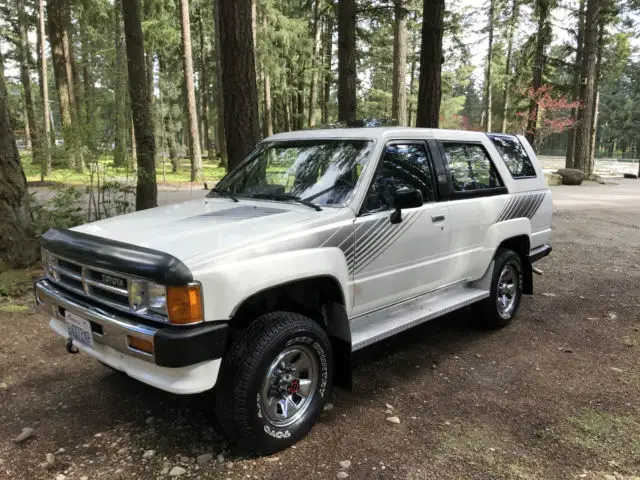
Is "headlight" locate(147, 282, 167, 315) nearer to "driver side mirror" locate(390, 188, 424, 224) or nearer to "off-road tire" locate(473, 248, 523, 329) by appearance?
"driver side mirror" locate(390, 188, 424, 224)

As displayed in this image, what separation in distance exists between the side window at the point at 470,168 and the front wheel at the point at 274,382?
7.44 feet

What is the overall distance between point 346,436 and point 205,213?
190 centimetres

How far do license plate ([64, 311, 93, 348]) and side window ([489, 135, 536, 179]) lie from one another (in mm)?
4442

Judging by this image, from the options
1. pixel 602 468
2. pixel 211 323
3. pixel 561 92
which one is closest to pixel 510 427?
pixel 602 468

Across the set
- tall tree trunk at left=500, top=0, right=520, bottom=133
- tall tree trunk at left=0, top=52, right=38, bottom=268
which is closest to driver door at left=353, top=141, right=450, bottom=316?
tall tree trunk at left=0, top=52, right=38, bottom=268

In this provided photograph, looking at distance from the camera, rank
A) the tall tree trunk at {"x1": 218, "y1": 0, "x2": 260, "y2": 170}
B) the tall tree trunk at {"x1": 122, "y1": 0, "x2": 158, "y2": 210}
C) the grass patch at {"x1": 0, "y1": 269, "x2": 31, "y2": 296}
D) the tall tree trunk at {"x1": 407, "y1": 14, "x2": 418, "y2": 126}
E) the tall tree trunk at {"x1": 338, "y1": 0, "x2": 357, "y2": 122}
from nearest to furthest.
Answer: the grass patch at {"x1": 0, "y1": 269, "x2": 31, "y2": 296}
the tall tree trunk at {"x1": 218, "y1": 0, "x2": 260, "y2": 170}
the tall tree trunk at {"x1": 122, "y1": 0, "x2": 158, "y2": 210}
the tall tree trunk at {"x1": 338, "y1": 0, "x2": 357, "y2": 122}
the tall tree trunk at {"x1": 407, "y1": 14, "x2": 418, "y2": 126}

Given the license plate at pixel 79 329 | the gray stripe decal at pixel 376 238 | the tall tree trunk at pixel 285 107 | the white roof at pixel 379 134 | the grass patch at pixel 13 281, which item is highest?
the tall tree trunk at pixel 285 107

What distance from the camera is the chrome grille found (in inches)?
111

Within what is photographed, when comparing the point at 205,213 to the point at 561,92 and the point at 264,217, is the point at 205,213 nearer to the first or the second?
the point at 264,217

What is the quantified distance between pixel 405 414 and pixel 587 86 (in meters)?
24.5

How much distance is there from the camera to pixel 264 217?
3.39m

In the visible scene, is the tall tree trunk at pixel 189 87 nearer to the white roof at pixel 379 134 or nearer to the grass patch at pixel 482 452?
the white roof at pixel 379 134

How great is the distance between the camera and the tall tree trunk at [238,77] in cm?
720

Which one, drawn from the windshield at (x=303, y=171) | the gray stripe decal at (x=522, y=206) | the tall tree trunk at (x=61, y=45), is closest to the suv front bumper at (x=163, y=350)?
the windshield at (x=303, y=171)
